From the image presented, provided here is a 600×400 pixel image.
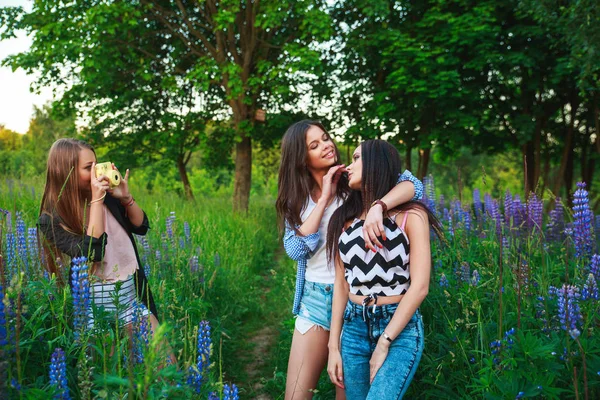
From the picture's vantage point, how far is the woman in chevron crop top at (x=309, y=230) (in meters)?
2.91

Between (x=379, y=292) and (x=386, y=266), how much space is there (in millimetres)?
128

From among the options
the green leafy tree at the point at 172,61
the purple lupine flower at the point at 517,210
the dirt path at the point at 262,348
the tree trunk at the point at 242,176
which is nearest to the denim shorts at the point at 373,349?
the dirt path at the point at 262,348

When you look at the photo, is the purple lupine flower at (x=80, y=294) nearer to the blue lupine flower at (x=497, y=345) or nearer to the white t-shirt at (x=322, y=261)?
the white t-shirt at (x=322, y=261)

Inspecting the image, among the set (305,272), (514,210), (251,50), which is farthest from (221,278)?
(251,50)

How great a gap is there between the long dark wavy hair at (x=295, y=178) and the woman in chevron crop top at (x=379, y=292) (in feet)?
1.83

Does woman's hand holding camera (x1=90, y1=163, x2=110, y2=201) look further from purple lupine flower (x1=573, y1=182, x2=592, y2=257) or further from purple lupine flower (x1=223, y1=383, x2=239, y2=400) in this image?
purple lupine flower (x1=573, y1=182, x2=592, y2=257)

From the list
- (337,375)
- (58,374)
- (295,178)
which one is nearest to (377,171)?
(295,178)

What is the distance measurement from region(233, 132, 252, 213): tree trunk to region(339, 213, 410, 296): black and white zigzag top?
9.30m

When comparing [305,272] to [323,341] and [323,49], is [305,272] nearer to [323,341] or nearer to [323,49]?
[323,341]

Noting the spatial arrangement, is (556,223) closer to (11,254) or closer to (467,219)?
(467,219)

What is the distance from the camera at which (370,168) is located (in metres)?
2.50

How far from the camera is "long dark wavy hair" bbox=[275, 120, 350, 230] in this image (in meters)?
3.06

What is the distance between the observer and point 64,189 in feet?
8.88

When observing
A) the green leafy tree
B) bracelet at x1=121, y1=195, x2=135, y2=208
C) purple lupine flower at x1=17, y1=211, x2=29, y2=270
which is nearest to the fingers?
bracelet at x1=121, y1=195, x2=135, y2=208
